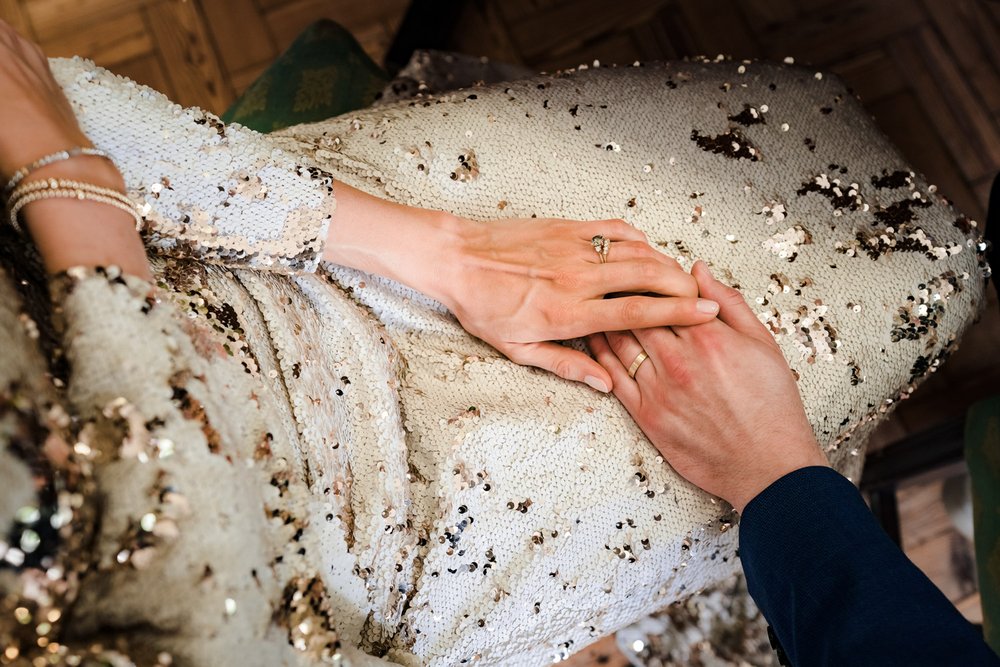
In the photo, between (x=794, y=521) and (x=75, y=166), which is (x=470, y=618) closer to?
(x=794, y=521)

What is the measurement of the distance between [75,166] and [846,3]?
58.2 inches

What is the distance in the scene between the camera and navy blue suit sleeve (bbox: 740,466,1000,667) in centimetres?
57

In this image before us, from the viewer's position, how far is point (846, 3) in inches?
59.4

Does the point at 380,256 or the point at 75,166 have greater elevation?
the point at 75,166

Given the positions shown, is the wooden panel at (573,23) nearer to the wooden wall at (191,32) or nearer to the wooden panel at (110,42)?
the wooden wall at (191,32)

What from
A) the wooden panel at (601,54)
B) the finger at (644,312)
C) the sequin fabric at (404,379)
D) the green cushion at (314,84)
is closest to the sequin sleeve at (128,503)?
the sequin fabric at (404,379)

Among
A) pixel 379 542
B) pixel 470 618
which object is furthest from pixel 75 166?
pixel 470 618

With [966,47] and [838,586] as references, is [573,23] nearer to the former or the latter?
[966,47]

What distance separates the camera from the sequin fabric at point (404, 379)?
18.5 inches

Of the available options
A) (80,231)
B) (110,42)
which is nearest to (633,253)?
(80,231)

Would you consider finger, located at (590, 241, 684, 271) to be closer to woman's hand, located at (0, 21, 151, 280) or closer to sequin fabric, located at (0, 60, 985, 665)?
sequin fabric, located at (0, 60, 985, 665)

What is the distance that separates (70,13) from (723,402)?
168cm

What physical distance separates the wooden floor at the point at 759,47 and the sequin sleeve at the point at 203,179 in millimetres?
996

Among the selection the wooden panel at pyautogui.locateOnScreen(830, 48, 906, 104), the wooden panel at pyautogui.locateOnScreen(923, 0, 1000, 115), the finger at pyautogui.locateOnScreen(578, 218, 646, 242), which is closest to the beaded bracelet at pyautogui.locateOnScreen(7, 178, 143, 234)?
the finger at pyautogui.locateOnScreen(578, 218, 646, 242)
